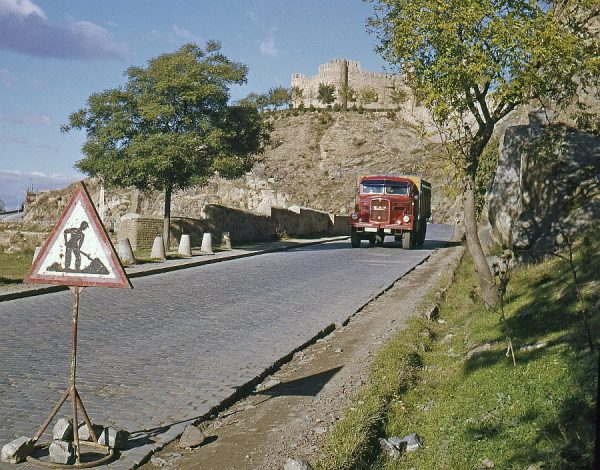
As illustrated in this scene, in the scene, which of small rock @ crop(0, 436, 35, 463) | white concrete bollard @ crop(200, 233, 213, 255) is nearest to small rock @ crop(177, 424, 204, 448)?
small rock @ crop(0, 436, 35, 463)

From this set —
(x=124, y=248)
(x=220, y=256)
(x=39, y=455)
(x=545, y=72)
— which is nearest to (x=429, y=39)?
(x=545, y=72)

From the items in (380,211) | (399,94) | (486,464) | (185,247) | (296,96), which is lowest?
(486,464)

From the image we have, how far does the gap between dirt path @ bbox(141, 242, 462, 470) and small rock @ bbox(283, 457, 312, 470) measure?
0.73 feet

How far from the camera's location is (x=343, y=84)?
131 meters

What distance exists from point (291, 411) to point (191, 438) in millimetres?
1215

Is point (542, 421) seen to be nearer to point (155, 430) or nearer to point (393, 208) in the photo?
point (155, 430)

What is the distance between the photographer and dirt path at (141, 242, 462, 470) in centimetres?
477

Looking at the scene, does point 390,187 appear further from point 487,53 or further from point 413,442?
point 413,442

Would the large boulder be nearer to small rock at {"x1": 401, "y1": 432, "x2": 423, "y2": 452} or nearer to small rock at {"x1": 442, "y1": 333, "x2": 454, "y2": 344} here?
small rock at {"x1": 442, "y1": 333, "x2": 454, "y2": 344}

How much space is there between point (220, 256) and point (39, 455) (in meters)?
19.2

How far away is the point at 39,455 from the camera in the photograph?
4613 mm

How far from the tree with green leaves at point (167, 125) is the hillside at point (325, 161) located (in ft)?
121

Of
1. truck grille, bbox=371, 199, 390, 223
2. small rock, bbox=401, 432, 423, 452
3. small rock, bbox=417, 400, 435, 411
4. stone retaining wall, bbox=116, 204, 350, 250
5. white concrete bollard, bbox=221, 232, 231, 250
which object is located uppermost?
truck grille, bbox=371, 199, 390, 223

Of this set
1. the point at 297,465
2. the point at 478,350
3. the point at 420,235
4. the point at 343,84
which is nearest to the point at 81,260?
the point at 297,465
